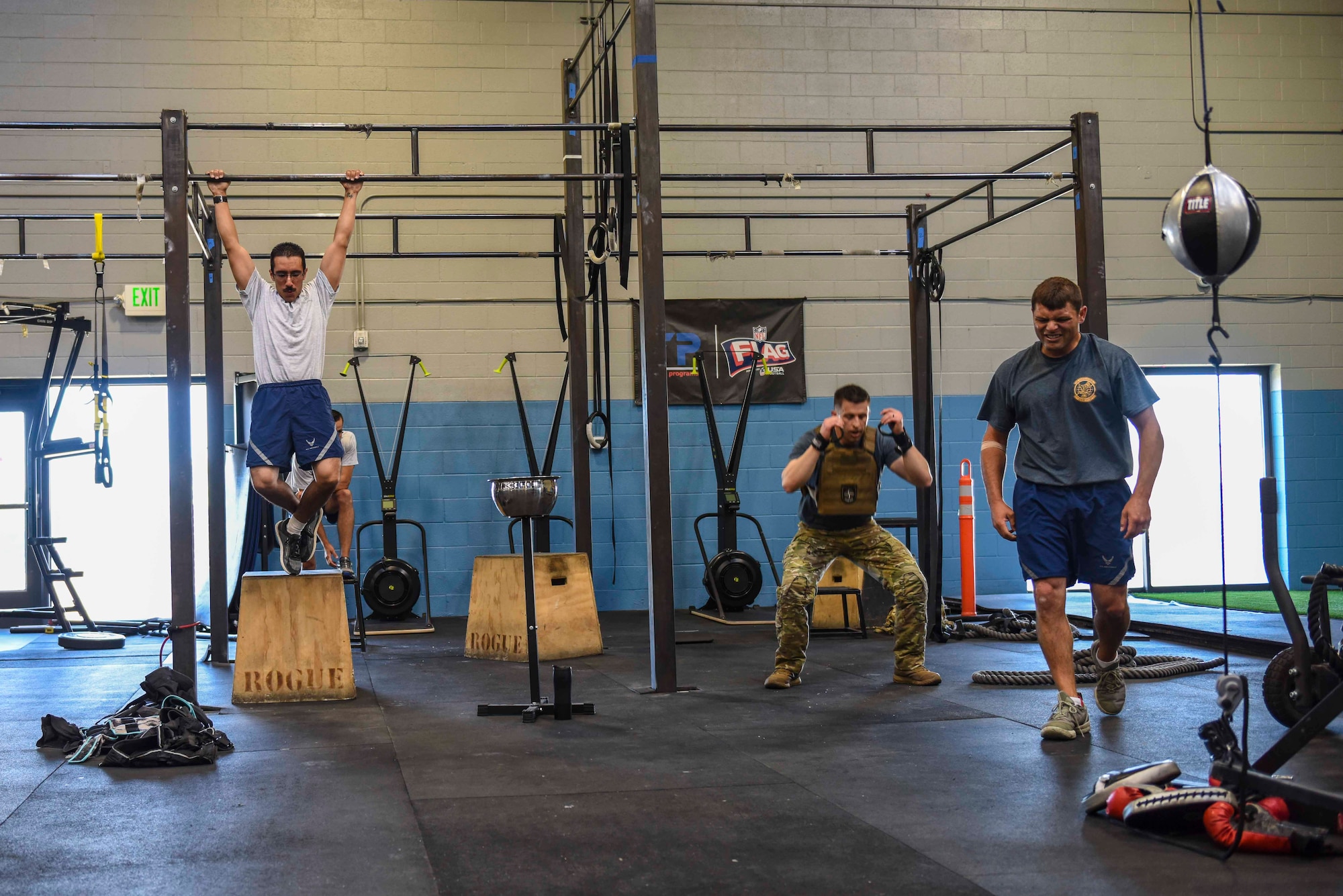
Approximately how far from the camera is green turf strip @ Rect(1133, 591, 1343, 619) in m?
7.64

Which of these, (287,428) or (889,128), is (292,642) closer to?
(287,428)

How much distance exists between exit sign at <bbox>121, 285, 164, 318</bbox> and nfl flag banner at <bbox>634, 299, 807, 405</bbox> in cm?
345

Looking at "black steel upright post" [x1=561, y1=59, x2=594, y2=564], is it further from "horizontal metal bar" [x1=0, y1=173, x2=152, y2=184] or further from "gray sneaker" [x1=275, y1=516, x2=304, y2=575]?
"horizontal metal bar" [x1=0, y1=173, x2=152, y2=184]

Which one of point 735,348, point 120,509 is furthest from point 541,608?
point 120,509

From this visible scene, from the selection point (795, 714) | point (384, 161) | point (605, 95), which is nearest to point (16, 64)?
point (384, 161)

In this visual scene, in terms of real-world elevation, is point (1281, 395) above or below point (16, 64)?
below

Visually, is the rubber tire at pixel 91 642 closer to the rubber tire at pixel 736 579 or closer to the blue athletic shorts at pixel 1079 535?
the rubber tire at pixel 736 579

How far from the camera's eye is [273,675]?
4902mm

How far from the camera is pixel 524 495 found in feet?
14.1

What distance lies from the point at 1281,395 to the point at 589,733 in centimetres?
775

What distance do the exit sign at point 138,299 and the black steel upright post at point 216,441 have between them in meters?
2.88

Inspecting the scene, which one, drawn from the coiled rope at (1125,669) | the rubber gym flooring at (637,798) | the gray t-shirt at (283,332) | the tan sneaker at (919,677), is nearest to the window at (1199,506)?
the coiled rope at (1125,669)

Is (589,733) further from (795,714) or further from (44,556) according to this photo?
(44,556)

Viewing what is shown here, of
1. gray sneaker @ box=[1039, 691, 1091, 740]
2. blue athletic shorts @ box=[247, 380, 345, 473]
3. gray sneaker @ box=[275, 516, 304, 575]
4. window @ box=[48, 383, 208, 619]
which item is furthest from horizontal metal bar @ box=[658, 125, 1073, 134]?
window @ box=[48, 383, 208, 619]
